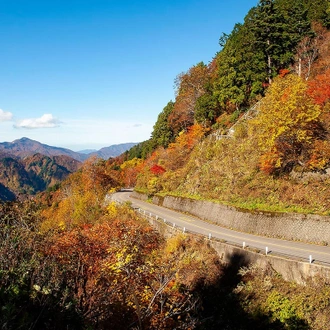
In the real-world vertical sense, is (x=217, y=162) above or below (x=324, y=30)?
below

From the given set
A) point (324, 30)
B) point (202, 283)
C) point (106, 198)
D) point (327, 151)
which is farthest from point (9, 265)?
point (324, 30)

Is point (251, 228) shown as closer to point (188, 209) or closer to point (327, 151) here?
point (327, 151)

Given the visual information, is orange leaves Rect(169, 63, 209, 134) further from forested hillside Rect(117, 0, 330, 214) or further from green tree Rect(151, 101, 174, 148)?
green tree Rect(151, 101, 174, 148)

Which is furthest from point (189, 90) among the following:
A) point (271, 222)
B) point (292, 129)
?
point (271, 222)

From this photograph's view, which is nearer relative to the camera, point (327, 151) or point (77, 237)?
point (77, 237)

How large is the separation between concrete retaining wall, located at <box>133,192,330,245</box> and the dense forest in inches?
41.9

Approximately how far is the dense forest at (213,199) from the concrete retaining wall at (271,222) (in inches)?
41.9

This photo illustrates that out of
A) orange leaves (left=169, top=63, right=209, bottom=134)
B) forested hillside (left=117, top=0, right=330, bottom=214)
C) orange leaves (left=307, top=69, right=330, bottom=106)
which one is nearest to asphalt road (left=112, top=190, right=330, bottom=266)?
forested hillside (left=117, top=0, right=330, bottom=214)

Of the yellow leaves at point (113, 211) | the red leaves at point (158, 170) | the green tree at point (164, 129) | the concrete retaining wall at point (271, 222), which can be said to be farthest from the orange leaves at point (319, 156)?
the green tree at point (164, 129)

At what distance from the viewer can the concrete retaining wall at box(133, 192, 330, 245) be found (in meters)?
18.4

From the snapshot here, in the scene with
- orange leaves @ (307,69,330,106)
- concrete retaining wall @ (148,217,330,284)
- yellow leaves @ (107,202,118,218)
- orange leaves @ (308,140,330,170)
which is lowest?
concrete retaining wall @ (148,217,330,284)

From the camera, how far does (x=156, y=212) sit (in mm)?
33625

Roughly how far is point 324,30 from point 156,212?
3031 centimetres

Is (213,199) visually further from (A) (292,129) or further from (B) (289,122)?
(B) (289,122)
